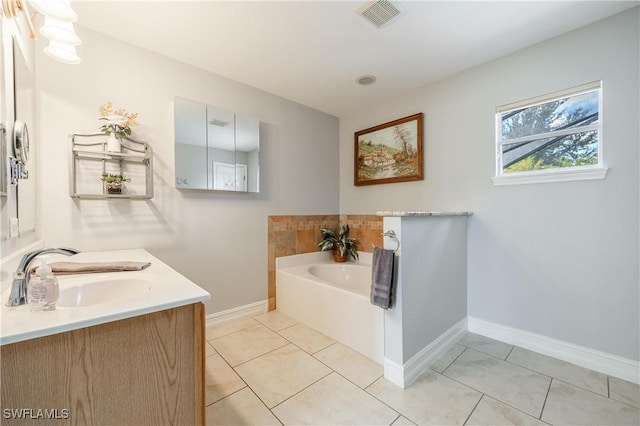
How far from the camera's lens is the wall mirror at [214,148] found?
7.21 ft

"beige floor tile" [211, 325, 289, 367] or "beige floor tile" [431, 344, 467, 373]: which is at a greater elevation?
"beige floor tile" [211, 325, 289, 367]

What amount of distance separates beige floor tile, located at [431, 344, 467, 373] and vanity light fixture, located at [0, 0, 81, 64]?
2.88 m

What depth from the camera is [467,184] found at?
7.86 feet

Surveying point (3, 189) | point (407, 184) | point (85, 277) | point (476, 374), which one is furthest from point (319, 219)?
point (3, 189)

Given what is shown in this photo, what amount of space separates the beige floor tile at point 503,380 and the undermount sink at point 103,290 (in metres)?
1.94

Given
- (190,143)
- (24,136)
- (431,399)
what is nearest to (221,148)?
(190,143)

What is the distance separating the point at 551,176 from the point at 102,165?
132 inches

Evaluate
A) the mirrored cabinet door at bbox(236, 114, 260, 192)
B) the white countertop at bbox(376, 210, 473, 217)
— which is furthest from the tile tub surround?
the white countertop at bbox(376, 210, 473, 217)

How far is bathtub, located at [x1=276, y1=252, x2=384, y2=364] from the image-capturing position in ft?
6.40

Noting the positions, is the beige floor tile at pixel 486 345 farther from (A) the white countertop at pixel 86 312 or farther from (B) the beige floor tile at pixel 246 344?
(A) the white countertop at pixel 86 312

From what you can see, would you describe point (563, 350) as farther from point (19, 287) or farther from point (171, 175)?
point (171, 175)

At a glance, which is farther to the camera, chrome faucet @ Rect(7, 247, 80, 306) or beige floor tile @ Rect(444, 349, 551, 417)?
beige floor tile @ Rect(444, 349, 551, 417)

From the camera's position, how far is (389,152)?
9.76 ft

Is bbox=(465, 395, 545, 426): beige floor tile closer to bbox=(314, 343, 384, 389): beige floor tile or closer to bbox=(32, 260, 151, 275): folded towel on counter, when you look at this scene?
bbox=(314, 343, 384, 389): beige floor tile
